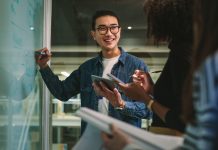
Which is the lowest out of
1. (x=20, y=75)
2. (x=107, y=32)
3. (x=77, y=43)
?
(x=20, y=75)

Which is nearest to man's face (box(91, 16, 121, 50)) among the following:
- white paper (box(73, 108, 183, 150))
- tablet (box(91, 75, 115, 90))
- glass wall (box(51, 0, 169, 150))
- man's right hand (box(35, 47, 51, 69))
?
man's right hand (box(35, 47, 51, 69))

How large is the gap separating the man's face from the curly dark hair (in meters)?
0.94

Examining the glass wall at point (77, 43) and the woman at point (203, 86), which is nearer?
the woman at point (203, 86)

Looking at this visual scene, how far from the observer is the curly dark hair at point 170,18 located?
1.29 meters

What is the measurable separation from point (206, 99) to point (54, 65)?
247cm

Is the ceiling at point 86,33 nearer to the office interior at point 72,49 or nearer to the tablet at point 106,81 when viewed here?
the office interior at point 72,49

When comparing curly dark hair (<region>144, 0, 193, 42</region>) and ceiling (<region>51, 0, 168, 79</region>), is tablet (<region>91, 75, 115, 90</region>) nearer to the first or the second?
curly dark hair (<region>144, 0, 193, 42</region>)

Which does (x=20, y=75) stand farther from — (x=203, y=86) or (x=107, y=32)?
(x=203, y=86)

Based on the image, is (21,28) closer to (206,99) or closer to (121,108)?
(121,108)

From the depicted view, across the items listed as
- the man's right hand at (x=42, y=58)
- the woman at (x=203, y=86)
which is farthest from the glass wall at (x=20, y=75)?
the woman at (x=203, y=86)

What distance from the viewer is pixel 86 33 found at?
3.41 m

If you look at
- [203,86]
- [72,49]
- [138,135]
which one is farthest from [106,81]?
[72,49]

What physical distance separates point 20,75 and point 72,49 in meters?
1.35

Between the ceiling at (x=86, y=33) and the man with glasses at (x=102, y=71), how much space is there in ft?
2.46
